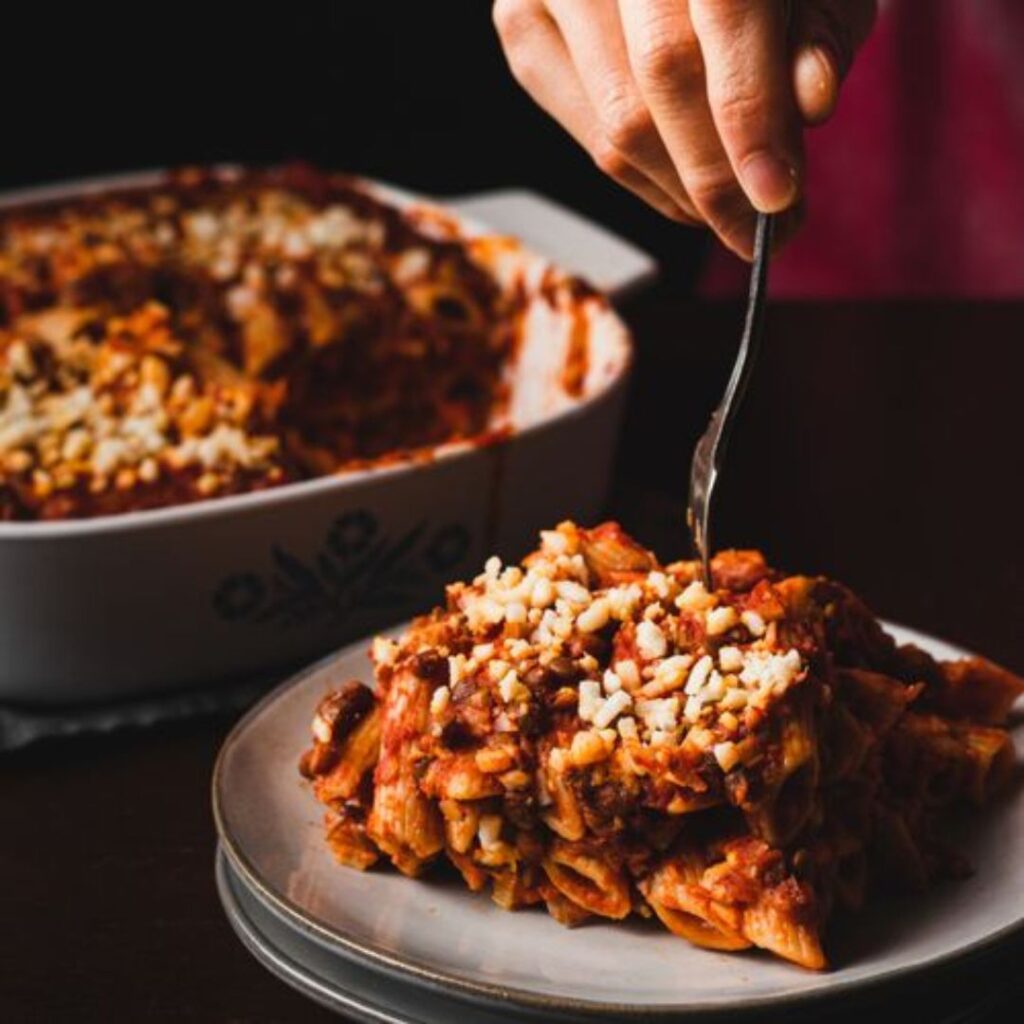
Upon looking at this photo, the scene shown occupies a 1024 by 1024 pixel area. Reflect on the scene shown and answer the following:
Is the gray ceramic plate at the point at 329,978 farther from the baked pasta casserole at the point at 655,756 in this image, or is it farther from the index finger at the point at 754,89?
the index finger at the point at 754,89

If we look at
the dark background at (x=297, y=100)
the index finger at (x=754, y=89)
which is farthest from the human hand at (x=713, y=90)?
the dark background at (x=297, y=100)

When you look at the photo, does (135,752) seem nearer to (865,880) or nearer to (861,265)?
(865,880)

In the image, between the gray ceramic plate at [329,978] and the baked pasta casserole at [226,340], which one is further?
the baked pasta casserole at [226,340]

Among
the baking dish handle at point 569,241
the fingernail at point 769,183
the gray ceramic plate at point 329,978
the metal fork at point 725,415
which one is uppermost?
the fingernail at point 769,183

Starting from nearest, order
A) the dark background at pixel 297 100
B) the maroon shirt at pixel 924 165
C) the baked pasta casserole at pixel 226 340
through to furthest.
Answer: the baked pasta casserole at pixel 226 340 < the maroon shirt at pixel 924 165 < the dark background at pixel 297 100

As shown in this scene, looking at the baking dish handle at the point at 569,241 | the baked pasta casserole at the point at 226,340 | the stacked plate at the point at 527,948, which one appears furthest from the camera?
the baking dish handle at the point at 569,241

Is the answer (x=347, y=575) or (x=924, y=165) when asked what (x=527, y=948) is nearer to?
(x=347, y=575)

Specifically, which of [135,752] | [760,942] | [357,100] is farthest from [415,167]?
[760,942]
